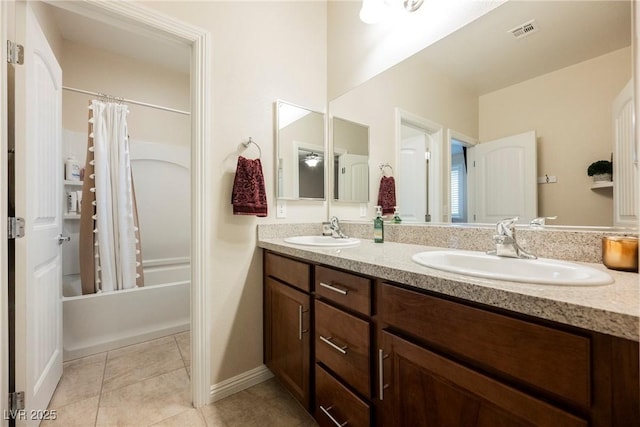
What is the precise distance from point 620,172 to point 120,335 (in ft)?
9.71

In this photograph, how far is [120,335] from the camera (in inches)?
80.3

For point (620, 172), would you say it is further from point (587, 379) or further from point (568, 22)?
point (587, 379)

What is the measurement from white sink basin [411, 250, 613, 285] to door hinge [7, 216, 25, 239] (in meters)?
1.63

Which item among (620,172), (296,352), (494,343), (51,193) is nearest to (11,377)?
(51,193)

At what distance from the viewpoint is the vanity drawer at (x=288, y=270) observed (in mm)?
1239

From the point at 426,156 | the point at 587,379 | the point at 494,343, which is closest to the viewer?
the point at 587,379

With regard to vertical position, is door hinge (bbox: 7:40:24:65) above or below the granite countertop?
above

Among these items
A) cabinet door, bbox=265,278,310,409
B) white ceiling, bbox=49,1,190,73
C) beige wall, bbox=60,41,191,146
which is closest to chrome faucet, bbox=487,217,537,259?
cabinet door, bbox=265,278,310,409

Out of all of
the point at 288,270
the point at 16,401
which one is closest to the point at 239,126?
the point at 288,270

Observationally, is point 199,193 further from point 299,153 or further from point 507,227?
point 507,227

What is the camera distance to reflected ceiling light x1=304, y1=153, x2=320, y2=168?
1.91 metres

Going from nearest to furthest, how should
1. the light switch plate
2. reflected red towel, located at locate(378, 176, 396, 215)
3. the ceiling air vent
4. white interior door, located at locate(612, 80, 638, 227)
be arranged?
white interior door, located at locate(612, 80, 638, 227) < the ceiling air vent < reflected red towel, located at locate(378, 176, 396, 215) < the light switch plate

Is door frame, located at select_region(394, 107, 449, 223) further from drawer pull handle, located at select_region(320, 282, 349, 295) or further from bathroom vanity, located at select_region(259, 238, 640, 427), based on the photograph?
drawer pull handle, located at select_region(320, 282, 349, 295)

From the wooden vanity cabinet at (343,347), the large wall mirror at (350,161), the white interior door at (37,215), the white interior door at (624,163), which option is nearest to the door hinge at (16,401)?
the white interior door at (37,215)
